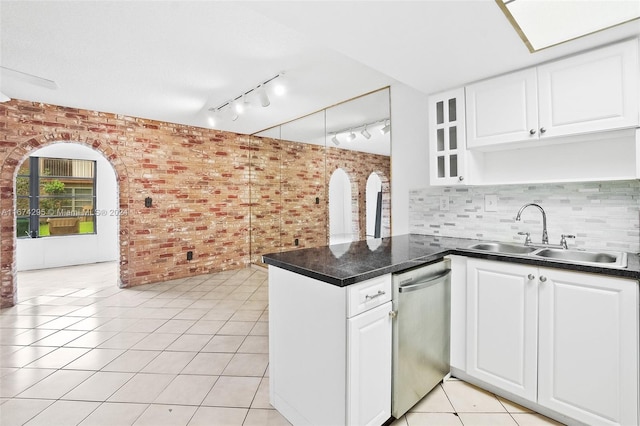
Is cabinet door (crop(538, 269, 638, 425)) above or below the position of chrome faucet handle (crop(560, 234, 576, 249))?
below

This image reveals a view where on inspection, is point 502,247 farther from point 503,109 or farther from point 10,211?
point 10,211

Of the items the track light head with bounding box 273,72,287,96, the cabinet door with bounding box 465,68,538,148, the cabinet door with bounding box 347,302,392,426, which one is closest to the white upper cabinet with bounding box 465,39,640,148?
the cabinet door with bounding box 465,68,538,148

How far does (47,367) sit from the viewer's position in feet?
7.71

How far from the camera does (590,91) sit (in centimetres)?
184

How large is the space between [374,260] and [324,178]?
8.21 feet

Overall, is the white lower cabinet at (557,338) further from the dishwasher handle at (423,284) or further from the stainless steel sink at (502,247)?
the stainless steel sink at (502,247)

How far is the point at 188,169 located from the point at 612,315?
504cm

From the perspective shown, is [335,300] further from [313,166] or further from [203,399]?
[313,166]

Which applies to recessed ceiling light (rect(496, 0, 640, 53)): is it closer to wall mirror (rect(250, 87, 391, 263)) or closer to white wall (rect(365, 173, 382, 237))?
wall mirror (rect(250, 87, 391, 263))

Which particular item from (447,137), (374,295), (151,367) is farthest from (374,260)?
(151,367)

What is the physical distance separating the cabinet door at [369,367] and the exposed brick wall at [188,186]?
6.77 ft

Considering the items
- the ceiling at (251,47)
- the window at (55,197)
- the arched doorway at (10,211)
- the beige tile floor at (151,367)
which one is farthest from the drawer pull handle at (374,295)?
the window at (55,197)

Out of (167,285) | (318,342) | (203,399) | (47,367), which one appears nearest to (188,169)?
(167,285)

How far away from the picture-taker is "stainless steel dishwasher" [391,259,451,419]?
65.4 inches
